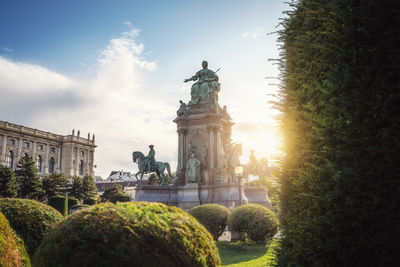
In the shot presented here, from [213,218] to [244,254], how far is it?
287cm

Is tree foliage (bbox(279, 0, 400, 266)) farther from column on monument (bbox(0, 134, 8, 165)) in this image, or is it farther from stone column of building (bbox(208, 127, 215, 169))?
column on monument (bbox(0, 134, 8, 165))

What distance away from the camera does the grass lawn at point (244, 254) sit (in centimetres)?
923

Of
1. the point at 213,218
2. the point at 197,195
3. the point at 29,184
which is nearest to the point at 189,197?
the point at 197,195

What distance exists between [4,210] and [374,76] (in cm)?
582

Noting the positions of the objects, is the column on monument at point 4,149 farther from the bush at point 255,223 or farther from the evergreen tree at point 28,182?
→ the bush at point 255,223

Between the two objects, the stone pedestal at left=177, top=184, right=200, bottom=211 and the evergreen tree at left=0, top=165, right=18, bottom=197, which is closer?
the stone pedestal at left=177, top=184, right=200, bottom=211

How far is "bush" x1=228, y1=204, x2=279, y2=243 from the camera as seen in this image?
12.6m

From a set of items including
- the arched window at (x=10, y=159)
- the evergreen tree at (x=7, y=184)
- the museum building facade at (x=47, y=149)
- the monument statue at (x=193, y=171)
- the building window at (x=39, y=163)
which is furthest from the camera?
the building window at (x=39, y=163)

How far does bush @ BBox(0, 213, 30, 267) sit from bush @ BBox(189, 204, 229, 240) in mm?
9524

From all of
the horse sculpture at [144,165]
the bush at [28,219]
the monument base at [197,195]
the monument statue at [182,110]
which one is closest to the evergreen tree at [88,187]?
the horse sculpture at [144,165]

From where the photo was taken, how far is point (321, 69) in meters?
3.70

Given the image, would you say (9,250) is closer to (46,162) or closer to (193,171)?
(193,171)

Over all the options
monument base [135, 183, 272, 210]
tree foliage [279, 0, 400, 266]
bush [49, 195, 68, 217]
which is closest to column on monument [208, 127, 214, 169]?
monument base [135, 183, 272, 210]

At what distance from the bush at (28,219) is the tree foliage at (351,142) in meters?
4.19
